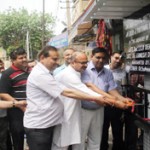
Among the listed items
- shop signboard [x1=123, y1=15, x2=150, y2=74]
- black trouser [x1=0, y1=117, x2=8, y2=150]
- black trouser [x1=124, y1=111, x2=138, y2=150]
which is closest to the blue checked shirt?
black trouser [x1=124, y1=111, x2=138, y2=150]

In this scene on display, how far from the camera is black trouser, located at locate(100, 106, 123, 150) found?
5270mm

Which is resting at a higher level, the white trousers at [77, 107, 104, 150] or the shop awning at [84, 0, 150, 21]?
the shop awning at [84, 0, 150, 21]

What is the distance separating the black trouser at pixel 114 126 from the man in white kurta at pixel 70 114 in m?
1.28

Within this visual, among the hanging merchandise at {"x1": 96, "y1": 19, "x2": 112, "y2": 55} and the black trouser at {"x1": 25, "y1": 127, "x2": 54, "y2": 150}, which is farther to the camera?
the hanging merchandise at {"x1": 96, "y1": 19, "x2": 112, "y2": 55}

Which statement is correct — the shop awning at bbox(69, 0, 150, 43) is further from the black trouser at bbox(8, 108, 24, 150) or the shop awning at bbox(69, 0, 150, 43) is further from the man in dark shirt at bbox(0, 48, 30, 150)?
the black trouser at bbox(8, 108, 24, 150)

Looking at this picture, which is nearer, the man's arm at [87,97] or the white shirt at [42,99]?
the white shirt at [42,99]

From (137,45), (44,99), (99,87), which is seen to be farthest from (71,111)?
(137,45)

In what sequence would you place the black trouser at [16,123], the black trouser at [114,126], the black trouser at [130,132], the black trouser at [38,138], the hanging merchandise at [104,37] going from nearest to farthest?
the black trouser at [38,138] < the black trouser at [130,132] < the black trouser at [16,123] < the black trouser at [114,126] < the hanging merchandise at [104,37]

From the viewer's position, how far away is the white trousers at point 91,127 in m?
4.43

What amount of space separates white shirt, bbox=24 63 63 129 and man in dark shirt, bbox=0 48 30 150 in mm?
955

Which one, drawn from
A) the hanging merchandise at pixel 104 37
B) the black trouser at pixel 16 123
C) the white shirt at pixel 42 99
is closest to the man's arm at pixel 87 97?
the white shirt at pixel 42 99

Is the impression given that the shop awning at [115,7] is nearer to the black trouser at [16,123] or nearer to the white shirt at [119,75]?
the white shirt at [119,75]

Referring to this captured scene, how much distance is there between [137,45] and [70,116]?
2.15 meters

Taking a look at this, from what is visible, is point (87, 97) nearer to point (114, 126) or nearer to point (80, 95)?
point (80, 95)
